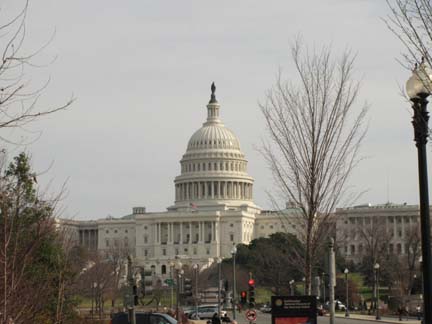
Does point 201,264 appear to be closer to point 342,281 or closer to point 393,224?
point 393,224

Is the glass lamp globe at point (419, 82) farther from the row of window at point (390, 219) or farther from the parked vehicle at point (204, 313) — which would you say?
the row of window at point (390, 219)

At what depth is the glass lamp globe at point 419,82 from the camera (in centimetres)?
1502

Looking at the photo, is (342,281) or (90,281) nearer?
(90,281)

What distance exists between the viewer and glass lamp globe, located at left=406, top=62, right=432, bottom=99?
1502cm

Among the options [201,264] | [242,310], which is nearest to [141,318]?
[242,310]

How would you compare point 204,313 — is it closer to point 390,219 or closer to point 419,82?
point 419,82

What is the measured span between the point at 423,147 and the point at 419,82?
999 mm

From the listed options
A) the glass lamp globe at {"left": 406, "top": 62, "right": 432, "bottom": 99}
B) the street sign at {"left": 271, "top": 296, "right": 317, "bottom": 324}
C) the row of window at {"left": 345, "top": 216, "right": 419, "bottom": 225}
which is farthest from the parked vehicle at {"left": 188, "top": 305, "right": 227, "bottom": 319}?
the row of window at {"left": 345, "top": 216, "right": 419, "bottom": 225}

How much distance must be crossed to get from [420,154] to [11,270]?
7.14m

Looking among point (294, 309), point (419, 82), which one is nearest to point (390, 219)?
point (294, 309)

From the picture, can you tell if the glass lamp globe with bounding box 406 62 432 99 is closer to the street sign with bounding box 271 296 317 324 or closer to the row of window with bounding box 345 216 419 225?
the street sign with bounding box 271 296 317 324

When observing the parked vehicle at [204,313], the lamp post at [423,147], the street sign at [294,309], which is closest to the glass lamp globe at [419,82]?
the lamp post at [423,147]

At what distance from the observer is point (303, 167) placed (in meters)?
29.2

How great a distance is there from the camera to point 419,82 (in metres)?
15.0
